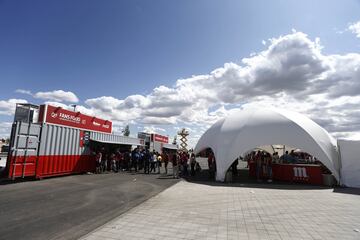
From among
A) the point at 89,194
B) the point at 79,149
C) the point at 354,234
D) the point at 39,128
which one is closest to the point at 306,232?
the point at 354,234

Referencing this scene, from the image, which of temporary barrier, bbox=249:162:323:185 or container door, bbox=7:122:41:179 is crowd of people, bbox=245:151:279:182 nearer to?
temporary barrier, bbox=249:162:323:185

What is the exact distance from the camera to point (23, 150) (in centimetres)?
1111

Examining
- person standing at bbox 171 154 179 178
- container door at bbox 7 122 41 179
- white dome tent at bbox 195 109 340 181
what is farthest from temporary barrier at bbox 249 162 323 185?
container door at bbox 7 122 41 179

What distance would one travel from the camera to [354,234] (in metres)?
4.92

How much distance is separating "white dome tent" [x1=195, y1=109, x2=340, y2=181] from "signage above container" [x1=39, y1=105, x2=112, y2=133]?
9301mm

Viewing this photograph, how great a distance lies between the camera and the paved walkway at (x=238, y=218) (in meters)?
→ 4.86

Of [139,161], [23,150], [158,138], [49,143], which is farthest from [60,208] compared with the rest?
[158,138]

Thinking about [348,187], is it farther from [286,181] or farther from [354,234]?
[354,234]

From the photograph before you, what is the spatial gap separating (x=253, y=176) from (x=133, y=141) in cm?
1078

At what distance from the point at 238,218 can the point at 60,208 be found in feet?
16.7

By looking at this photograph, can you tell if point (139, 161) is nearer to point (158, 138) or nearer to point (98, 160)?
point (98, 160)

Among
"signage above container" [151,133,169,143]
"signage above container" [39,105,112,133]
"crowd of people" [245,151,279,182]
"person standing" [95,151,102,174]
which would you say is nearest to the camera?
"signage above container" [39,105,112,133]

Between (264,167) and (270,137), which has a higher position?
(270,137)

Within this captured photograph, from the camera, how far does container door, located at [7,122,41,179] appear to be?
10.7 metres
